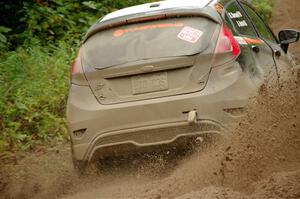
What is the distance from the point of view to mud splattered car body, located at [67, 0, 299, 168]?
543 cm

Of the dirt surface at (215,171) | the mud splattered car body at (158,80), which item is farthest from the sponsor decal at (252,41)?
the dirt surface at (215,171)

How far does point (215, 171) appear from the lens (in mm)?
5258

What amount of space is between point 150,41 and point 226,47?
0.64 metres

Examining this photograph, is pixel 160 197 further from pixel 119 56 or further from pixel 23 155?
pixel 23 155

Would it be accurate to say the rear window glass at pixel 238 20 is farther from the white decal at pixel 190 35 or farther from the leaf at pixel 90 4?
the leaf at pixel 90 4

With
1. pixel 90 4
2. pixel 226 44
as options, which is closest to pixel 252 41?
pixel 226 44

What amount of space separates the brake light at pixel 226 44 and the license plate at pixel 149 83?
50 cm

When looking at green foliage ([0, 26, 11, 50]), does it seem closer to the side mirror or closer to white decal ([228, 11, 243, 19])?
white decal ([228, 11, 243, 19])

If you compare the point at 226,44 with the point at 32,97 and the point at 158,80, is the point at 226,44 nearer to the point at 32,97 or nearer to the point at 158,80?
the point at 158,80

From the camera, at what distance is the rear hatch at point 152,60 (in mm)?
5477

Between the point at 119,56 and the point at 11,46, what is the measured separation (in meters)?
4.91

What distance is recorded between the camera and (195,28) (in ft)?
18.4

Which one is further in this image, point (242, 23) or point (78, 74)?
point (242, 23)

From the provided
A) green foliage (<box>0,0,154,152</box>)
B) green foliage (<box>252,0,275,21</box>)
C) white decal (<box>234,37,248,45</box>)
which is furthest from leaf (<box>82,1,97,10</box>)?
white decal (<box>234,37,248,45</box>)
